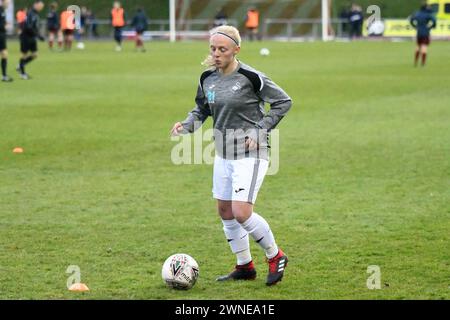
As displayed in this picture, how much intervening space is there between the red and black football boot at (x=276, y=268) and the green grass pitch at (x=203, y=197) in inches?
3.2

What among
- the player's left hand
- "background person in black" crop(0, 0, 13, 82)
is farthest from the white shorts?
"background person in black" crop(0, 0, 13, 82)

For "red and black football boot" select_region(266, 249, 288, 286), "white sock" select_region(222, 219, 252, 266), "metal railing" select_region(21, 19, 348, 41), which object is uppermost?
"white sock" select_region(222, 219, 252, 266)

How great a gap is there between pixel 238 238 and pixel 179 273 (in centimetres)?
65

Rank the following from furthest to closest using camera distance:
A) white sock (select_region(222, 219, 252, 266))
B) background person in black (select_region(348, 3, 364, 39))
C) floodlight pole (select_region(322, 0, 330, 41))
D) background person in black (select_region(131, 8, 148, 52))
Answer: floodlight pole (select_region(322, 0, 330, 41)) < background person in black (select_region(348, 3, 364, 39)) < background person in black (select_region(131, 8, 148, 52)) < white sock (select_region(222, 219, 252, 266))

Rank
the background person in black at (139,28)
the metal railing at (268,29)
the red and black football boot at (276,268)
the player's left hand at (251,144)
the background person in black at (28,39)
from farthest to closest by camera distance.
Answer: the metal railing at (268,29) → the background person in black at (139,28) → the background person in black at (28,39) → the red and black football boot at (276,268) → the player's left hand at (251,144)

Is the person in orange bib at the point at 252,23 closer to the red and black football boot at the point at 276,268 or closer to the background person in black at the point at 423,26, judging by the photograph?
the background person in black at the point at 423,26

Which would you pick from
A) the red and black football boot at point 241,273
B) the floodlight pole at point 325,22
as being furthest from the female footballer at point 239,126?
the floodlight pole at point 325,22

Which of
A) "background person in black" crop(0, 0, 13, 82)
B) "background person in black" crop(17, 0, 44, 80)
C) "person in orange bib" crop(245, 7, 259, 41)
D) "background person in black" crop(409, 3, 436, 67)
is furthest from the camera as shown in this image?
"person in orange bib" crop(245, 7, 259, 41)

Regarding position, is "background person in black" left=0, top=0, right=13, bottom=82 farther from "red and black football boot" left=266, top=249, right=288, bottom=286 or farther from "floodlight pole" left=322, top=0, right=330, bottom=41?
"floodlight pole" left=322, top=0, right=330, bottom=41

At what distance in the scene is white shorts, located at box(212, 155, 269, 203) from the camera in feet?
26.1

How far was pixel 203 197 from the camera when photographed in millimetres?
12422

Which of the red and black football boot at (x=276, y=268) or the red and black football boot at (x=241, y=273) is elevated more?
the red and black football boot at (x=276, y=268)

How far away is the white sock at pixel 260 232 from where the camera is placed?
8.04 metres

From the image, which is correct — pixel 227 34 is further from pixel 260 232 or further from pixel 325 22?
pixel 325 22
